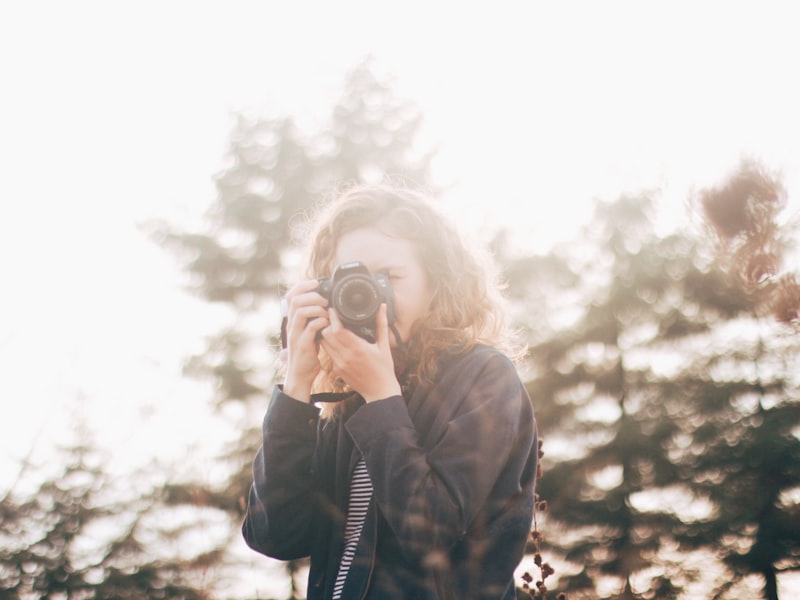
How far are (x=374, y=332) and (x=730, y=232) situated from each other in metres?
Result: 0.88

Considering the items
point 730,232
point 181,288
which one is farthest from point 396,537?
point 181,288

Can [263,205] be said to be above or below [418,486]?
above

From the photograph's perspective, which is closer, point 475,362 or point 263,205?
point 475,362

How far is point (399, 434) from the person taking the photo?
1.54m

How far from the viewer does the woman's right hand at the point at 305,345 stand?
1806mm

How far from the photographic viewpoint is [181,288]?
11148 mm

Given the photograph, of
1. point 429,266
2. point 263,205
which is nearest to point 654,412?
point 263,205

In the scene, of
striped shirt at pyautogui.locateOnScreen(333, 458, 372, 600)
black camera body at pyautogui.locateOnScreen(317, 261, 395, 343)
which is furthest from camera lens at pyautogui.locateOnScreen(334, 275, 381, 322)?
striped shirt at pyautogui.locateOnScreen(333, 458, 372, 600)

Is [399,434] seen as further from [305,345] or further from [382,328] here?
[305,345]

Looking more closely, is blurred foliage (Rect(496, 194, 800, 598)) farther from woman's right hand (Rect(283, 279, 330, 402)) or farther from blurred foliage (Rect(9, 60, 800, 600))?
woman's right hand (Rect(283, 279, 330, 402))

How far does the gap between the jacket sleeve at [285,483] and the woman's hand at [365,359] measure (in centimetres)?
15

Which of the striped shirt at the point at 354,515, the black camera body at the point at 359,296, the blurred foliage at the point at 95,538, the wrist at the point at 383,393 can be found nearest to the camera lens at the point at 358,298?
the black camera body at the point at 359,296

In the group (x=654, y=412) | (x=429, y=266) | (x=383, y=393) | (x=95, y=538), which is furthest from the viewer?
(x=654, y=412)

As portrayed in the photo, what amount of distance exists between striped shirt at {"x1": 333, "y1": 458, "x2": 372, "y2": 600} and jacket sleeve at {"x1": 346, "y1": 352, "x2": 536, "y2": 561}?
164 mm
